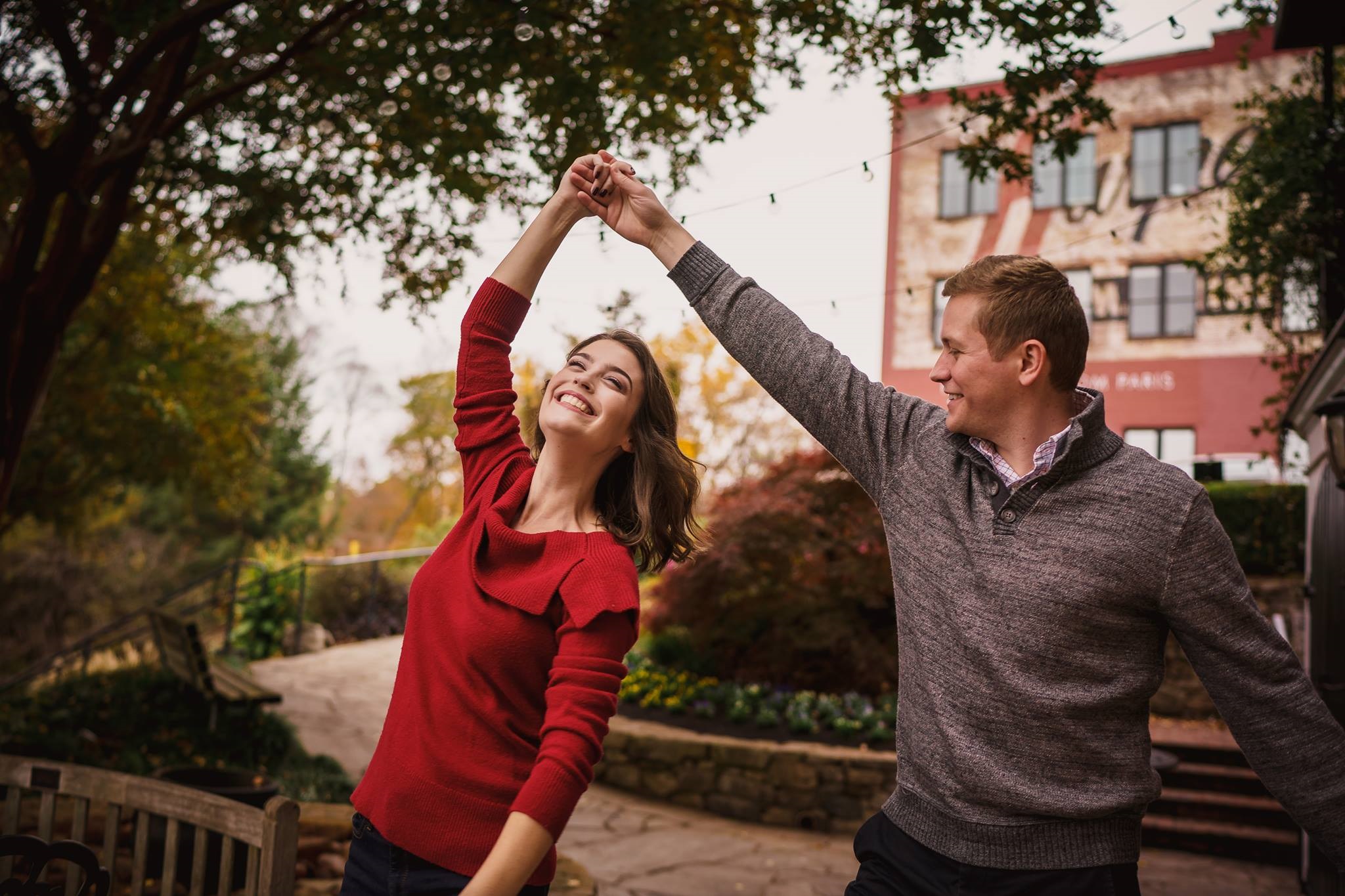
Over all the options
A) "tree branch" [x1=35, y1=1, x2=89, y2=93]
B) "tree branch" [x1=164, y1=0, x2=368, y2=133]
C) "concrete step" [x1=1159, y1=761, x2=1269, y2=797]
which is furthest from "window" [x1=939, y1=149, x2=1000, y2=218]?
"tree branch" [x1=35, y1=1, x2=89, y2=93]

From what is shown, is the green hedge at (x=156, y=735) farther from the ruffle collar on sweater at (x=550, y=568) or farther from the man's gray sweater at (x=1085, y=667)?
the man's gray sweater at (x=1085, y=667)

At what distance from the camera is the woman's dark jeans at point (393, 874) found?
1602 mm

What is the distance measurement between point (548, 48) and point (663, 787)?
5.47 meters

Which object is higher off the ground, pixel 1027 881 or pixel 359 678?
pixel 1027 881

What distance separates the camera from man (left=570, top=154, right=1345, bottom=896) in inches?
58.3

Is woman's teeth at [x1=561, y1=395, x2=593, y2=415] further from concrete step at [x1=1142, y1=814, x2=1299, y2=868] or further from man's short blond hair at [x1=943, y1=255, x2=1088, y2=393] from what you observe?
concrete step at [x1=1142, y1=814, x2=1299, y2=868]

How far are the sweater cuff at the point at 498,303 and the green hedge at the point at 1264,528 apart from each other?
32.6ft

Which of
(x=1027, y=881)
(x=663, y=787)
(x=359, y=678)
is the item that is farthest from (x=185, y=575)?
(x=1027, y=881)

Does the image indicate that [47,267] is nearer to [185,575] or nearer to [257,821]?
[257,821]

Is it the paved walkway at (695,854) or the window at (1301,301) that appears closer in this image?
the paved walkway at (695,854)

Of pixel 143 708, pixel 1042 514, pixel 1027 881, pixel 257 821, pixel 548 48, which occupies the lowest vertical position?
pixel 143 708

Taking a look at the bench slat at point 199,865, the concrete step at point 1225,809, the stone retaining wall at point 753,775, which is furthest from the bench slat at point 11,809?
the concrete step at point 1225,809

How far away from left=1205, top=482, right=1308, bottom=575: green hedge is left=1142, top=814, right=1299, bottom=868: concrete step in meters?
3.58

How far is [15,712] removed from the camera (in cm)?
723
